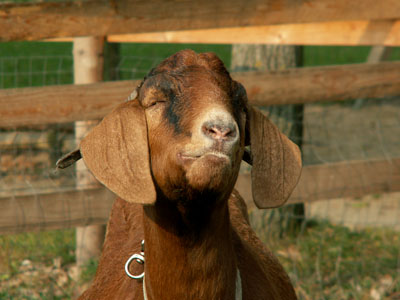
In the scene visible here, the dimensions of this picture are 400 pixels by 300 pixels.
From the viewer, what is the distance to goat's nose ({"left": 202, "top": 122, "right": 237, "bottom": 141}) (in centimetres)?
209

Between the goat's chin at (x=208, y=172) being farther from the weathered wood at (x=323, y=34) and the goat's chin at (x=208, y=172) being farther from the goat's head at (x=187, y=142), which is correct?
the weathered wood at (x=323, y=34)

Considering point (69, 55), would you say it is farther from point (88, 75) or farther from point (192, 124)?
point (192, 124)

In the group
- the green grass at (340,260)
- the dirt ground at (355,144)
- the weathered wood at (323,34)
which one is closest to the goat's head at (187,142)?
the dirt ground at (355,144)

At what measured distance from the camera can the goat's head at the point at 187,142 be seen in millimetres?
2135

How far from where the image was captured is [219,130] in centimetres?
209

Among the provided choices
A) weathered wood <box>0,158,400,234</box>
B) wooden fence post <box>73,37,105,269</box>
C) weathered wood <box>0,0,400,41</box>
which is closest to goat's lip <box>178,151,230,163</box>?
weathered wood <box>0,158,400,234</box>

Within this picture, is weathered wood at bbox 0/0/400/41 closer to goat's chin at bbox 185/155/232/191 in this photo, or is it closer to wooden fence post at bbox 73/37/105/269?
wooden fence post at bbox 73/37/105/269

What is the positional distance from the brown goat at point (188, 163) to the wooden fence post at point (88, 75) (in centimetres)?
247

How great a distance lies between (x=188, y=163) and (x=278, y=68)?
13.4 ft

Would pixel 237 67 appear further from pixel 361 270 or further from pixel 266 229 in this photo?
pixel 361 270

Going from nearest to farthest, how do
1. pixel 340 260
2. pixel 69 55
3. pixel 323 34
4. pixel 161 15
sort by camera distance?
pixel 161 15 < pixel 323 34 < pixel 340 260 < pixel 69 55

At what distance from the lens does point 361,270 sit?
5637 mm

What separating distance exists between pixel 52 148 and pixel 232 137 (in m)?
5.83

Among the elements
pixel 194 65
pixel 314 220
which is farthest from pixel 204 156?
pixel 314 220
